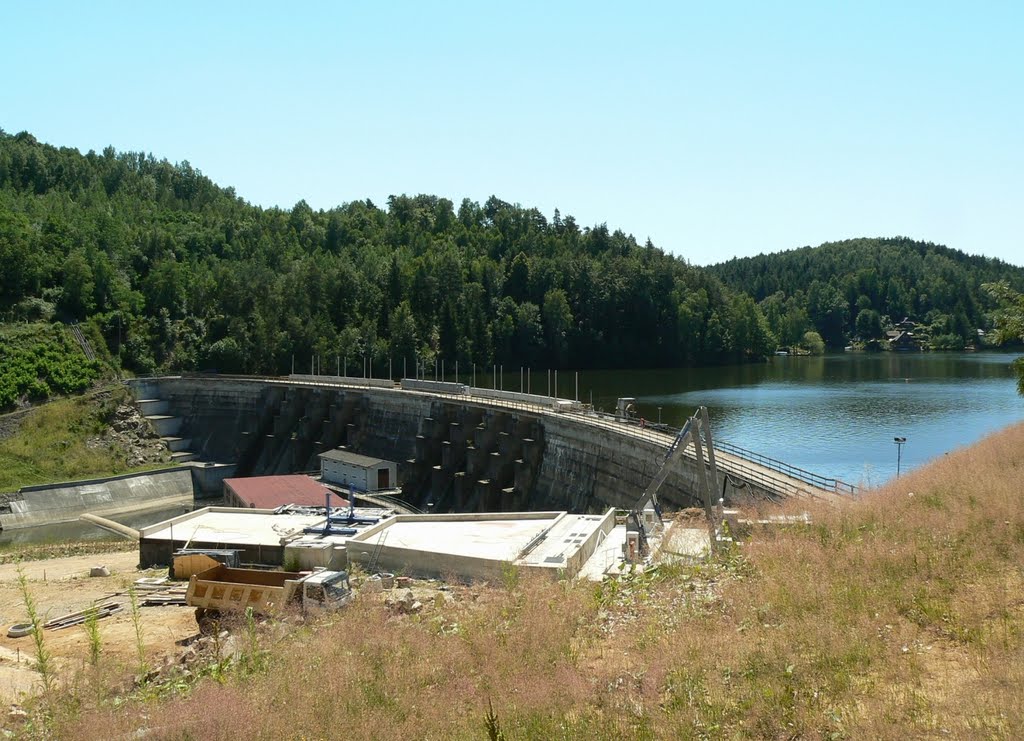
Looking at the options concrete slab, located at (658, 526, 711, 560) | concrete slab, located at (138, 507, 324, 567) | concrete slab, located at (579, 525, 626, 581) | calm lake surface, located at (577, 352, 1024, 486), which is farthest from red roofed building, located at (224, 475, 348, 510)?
calm lake surface, located at (577, 352, 1024, 486)

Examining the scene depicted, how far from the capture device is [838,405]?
86.5 meters

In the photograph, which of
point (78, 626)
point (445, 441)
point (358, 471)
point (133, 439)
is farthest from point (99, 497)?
point (78, 626)

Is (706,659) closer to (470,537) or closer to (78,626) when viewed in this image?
(470,537)

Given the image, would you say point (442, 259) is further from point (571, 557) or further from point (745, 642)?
point (745, 642)

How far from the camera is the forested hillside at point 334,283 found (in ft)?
334

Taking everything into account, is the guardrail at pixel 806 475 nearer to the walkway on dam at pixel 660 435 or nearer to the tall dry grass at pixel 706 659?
the walkway on dam at pixel 660 435

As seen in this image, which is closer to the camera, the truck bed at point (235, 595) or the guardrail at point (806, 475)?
the truck bed at point (235, 595)

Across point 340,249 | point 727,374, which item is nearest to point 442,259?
point 340,249

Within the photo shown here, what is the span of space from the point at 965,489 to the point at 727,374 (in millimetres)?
108034

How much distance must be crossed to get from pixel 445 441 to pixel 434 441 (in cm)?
101

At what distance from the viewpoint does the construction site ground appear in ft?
59.2

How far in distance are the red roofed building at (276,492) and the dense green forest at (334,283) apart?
1857 inches

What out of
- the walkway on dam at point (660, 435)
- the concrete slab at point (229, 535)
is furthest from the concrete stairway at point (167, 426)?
the concrete slab at point (229, 535)

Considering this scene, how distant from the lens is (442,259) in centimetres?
12825
